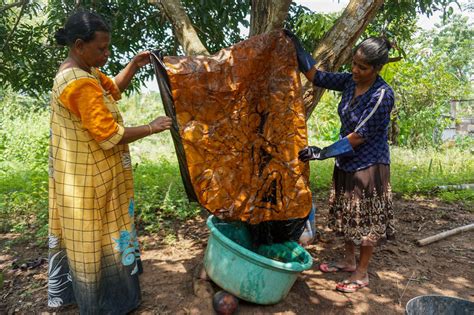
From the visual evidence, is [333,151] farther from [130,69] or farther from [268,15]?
[130,69]

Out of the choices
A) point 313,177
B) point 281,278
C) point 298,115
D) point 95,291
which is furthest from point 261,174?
point 313,177

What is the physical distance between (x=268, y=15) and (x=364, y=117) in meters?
1.13

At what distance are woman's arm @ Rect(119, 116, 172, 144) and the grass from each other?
5.92 ft

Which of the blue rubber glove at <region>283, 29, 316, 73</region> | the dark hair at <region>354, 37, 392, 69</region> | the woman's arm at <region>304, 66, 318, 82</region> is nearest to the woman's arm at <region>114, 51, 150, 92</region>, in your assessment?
the blue rubber glove at <region>283, 29, 316, 73</region>

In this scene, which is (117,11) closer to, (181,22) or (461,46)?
(181,22)

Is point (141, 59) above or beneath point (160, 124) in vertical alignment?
above

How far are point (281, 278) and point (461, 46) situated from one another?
27152mm

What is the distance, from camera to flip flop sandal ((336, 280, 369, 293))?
2578 millimetres

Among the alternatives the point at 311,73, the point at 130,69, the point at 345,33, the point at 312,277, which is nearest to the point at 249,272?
the point at 312,277

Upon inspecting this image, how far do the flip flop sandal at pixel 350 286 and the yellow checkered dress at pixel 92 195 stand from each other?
1.38 m

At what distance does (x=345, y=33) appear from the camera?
8.95ft

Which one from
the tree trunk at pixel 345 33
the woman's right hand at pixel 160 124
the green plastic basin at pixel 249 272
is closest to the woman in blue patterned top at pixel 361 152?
the tree trunk at pixel 345 33

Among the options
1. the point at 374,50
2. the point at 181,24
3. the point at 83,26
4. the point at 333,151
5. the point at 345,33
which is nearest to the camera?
the point at 83,26

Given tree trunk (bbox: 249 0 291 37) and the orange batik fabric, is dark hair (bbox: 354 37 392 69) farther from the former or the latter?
tree trunk (bbox: 249 0 291 37)
